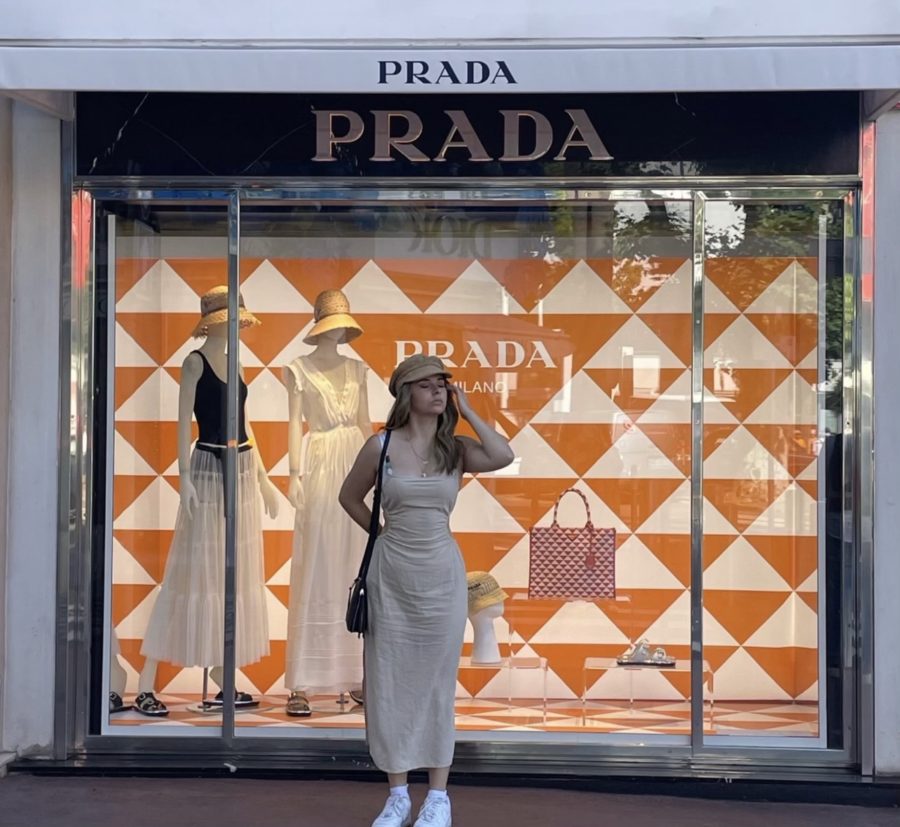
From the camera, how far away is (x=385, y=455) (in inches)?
215

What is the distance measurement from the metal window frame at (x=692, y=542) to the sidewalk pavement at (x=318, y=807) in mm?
223

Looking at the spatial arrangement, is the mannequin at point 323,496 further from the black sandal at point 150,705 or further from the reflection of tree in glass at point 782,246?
the reflection of tree in glass at point 782,246

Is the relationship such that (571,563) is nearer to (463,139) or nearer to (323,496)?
(323,496)

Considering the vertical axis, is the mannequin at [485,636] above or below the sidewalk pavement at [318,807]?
above

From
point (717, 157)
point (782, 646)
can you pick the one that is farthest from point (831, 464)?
point (717, 157)

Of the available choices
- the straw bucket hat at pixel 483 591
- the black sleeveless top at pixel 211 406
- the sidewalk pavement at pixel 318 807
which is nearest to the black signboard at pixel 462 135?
the black sleeveless top at pixel 211 406

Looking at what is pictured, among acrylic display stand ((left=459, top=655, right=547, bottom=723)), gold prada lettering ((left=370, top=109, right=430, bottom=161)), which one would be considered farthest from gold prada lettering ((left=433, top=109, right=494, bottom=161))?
acrylic display stand ((left=459, top=655, right=547, bottom=723))

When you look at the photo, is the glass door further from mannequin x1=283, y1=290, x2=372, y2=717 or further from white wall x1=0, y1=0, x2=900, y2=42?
mannequin x1=283, y1=290, x2=372, y2=717

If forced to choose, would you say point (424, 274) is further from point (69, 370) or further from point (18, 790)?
point (18, 790)

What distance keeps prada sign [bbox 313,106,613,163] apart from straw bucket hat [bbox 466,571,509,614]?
2.16m

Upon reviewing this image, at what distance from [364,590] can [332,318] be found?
212 cm

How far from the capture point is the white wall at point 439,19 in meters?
6.04

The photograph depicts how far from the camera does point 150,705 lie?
6.85 meters

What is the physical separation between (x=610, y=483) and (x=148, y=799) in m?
2.81
